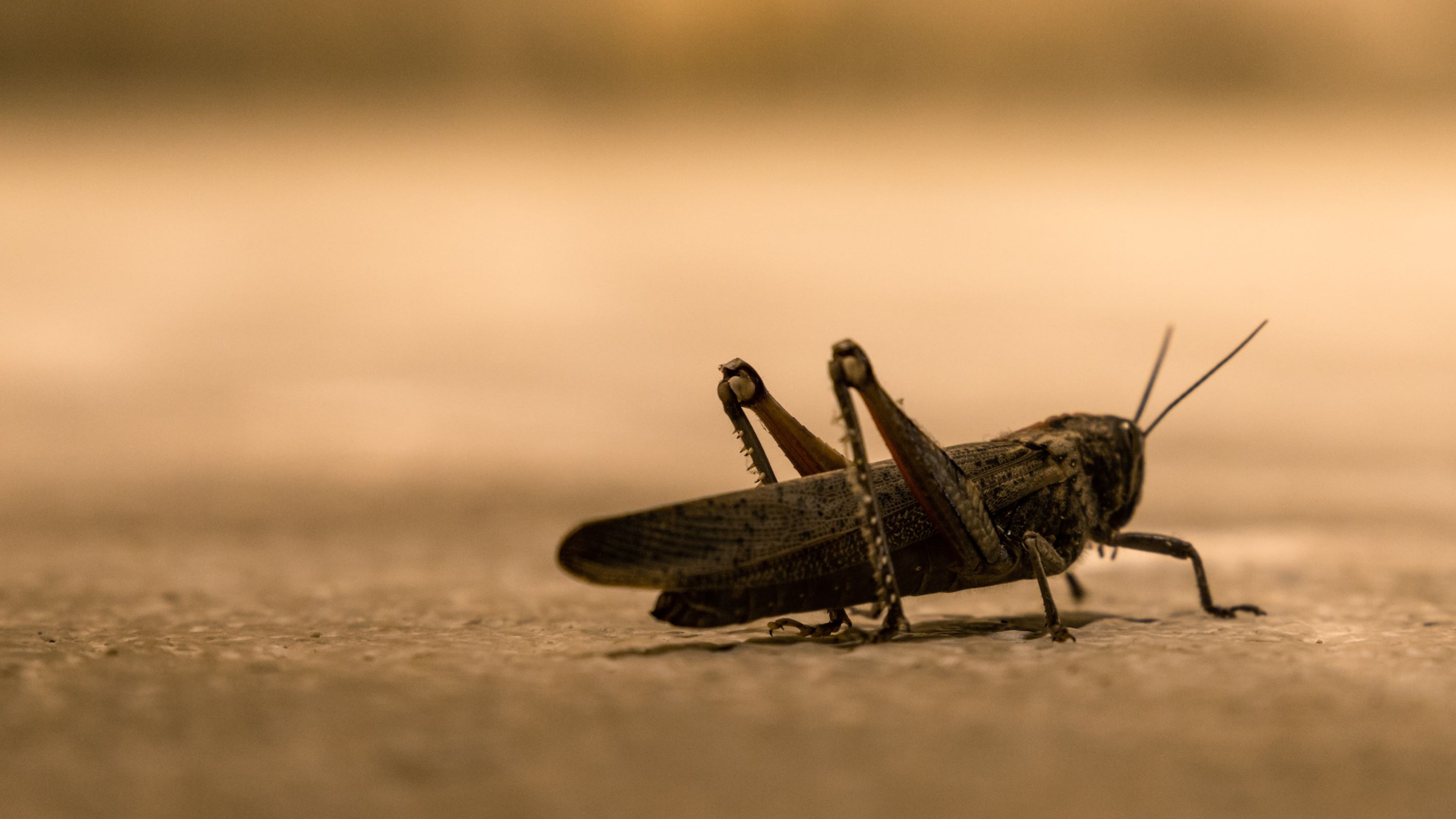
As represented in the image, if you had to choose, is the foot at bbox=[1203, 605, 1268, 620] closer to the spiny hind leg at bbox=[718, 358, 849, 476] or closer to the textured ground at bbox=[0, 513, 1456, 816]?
the textured ground at bbox=[0, 513, 1456, 816]

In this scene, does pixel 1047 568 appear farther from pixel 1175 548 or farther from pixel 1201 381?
pixel 1201 381

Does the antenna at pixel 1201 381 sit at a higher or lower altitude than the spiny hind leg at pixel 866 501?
higher

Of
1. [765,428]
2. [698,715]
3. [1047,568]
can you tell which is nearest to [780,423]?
[765,428]

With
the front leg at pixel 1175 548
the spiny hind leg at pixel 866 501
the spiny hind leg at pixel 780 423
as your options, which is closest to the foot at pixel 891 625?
the spiny hind leg at pixel 866 501

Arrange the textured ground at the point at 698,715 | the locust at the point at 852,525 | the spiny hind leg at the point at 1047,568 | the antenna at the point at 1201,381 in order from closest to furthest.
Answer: the textured ground at the point at 698,715 → the locust at the point at 852,525 → the spiny hind leg at the point at 1047,568 → the antenna at the point at 1201,381

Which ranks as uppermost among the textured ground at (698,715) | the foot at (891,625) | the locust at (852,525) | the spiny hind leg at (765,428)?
the spiny hind leg at (765,428)

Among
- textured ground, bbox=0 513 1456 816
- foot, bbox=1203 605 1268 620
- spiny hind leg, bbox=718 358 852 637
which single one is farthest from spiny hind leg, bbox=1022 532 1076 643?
foot, bbox=1203 605 1268 620

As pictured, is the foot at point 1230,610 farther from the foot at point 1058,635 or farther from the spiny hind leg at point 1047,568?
the foot at point 1058,635
